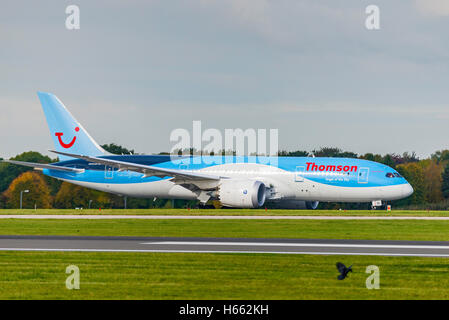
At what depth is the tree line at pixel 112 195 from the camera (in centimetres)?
7919

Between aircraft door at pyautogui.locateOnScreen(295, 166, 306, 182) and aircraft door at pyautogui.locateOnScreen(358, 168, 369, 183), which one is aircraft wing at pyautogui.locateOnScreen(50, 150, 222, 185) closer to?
aircraft door at pyautogui.locateOnScreen(295, 166, 306, 182)

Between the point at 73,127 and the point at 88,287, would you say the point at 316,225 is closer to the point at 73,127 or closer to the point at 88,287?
the point at 88,287

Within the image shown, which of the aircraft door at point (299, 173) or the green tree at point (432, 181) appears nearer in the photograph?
the aircraft door at point (299, 173)

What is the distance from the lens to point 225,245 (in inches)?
952

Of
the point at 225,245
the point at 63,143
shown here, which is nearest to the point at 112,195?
the point at 63,143

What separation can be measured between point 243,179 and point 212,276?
120 ft

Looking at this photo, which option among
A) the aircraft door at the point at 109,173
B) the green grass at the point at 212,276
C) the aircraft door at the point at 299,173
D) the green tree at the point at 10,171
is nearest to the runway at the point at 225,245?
the green grass at the point at 212,276

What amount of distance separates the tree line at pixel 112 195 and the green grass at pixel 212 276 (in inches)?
2101

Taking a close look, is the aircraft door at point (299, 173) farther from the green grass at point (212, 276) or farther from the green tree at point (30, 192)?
the green tree at point (30, 192)

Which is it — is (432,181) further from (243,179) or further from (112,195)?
(243,179)

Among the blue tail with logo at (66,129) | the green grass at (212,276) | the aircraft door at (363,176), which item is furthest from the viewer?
the blue tail with logo at (66,129)

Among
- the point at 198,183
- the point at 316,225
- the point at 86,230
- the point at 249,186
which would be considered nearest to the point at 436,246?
the point at 316,225

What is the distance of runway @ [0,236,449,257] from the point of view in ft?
73.3

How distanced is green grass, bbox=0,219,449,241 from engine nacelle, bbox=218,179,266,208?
1136 centimetres
